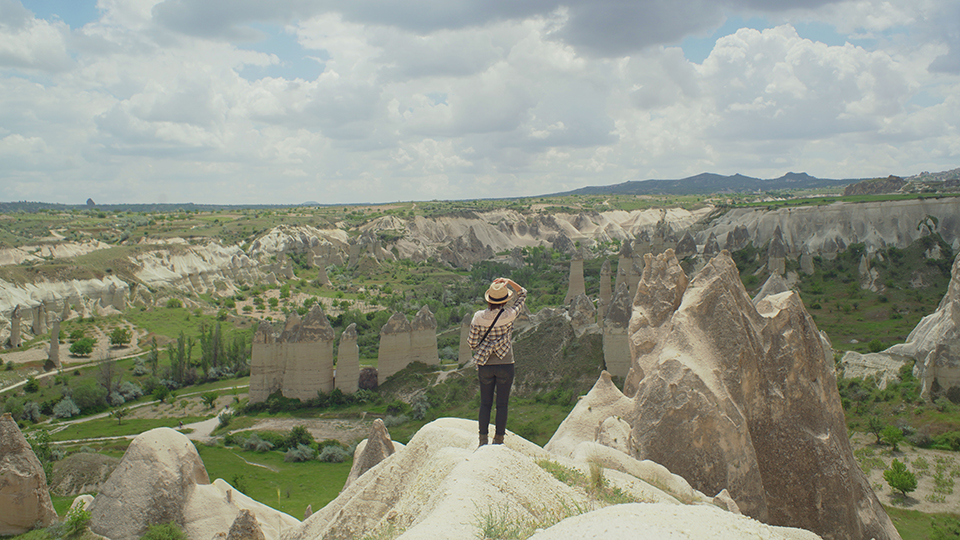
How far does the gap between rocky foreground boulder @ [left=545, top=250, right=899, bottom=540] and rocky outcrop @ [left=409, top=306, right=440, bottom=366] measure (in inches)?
1068

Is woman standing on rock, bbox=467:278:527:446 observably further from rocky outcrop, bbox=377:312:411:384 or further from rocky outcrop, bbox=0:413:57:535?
rocky outcrop, bbox=377:312:411:384

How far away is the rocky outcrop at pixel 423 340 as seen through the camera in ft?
132

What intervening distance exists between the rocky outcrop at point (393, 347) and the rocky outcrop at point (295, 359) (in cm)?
346

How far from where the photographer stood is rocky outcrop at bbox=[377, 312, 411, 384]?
39.6 metres

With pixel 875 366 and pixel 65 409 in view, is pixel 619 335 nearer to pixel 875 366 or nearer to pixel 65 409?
pixel 875 366

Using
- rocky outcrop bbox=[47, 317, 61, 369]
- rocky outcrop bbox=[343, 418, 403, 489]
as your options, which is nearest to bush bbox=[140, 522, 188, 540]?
rocky outcrop bbox=[343, 418, 403, 489]

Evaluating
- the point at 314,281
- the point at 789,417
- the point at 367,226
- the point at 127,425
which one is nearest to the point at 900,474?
the point at 789,417

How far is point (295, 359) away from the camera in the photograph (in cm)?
3744

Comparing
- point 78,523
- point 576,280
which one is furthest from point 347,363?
point 576,280

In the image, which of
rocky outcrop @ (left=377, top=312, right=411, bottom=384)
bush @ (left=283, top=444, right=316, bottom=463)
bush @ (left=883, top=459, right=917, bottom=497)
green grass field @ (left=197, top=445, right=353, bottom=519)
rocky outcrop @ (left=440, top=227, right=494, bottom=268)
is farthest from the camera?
rocky outcrop @ (left=440, top=227, right=494, bottom=268)

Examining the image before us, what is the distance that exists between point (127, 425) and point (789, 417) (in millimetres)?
40401

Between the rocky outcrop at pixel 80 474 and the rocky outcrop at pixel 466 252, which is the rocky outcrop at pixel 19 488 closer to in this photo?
the rocky outcrop at pixel 80 474

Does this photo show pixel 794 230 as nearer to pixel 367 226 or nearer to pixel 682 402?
pixel 682 402

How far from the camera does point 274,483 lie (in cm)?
2733
